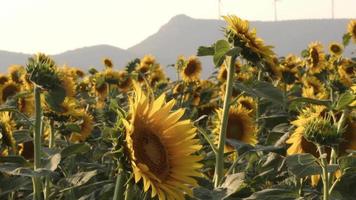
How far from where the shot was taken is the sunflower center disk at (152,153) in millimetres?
1919

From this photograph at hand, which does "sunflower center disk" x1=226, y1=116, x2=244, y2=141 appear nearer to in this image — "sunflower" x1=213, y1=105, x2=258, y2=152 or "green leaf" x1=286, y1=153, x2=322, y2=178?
"sunflower" x1=213, y1=105, x2=258, y2=152

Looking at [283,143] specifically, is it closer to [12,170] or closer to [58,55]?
[12,170]

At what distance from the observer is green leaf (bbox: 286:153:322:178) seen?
2.28m

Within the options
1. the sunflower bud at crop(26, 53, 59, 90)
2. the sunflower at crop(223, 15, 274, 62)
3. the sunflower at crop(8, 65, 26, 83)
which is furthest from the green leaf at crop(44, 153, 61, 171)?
the sunflower at crop(8, 65, 26, 83)

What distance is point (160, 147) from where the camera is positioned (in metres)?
2.14

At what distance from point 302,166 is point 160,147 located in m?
0.56

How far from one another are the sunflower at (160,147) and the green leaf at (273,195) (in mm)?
291

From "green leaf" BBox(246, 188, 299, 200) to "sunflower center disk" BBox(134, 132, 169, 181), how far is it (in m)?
0.40

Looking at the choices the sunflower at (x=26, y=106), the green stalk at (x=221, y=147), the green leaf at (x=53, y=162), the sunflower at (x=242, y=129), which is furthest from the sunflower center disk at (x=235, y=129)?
the green leaf at (x=53, y=162)

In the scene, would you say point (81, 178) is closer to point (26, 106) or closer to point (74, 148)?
point (74, 148)

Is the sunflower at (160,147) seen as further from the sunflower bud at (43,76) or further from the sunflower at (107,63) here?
the sunflower at (107,63)

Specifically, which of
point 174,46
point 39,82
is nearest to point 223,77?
point 39,82

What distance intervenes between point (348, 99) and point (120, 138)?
1.10 metres

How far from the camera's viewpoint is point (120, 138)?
6.07ft
